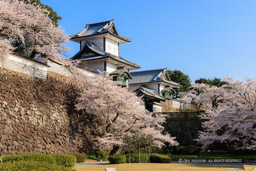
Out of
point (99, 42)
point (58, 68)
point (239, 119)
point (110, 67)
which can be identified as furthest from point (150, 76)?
point (58, 68)

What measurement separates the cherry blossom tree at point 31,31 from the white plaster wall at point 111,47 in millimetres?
11319

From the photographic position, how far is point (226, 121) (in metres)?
24.3

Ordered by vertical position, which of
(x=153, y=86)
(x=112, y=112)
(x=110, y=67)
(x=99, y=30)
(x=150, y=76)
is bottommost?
(x=112, y=112)

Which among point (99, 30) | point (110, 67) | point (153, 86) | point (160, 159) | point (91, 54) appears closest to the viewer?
point (160, 159)

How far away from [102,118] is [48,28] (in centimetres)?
832

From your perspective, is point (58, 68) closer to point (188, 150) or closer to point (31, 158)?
point (31, 158)

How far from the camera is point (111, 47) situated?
34.5 meters

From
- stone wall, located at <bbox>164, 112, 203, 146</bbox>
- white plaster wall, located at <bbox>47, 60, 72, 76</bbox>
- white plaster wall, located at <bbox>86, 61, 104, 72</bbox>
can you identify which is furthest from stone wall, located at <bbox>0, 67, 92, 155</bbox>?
stone wall, located at <bbox>164, 112, 203, 146</bbox>

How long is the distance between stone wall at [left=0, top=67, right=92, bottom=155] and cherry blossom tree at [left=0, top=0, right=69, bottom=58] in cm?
218

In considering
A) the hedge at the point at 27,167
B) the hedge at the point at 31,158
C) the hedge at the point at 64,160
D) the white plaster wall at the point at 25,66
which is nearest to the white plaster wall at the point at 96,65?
the white plaster wall at the point at 25,66

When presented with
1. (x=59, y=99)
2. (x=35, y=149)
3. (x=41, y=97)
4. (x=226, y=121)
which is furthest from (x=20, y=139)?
(x=226, y=121)

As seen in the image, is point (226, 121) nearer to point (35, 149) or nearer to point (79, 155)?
point (79, 155)

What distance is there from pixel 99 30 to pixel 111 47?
2458 mm

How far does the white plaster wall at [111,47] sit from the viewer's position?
3381 cm
